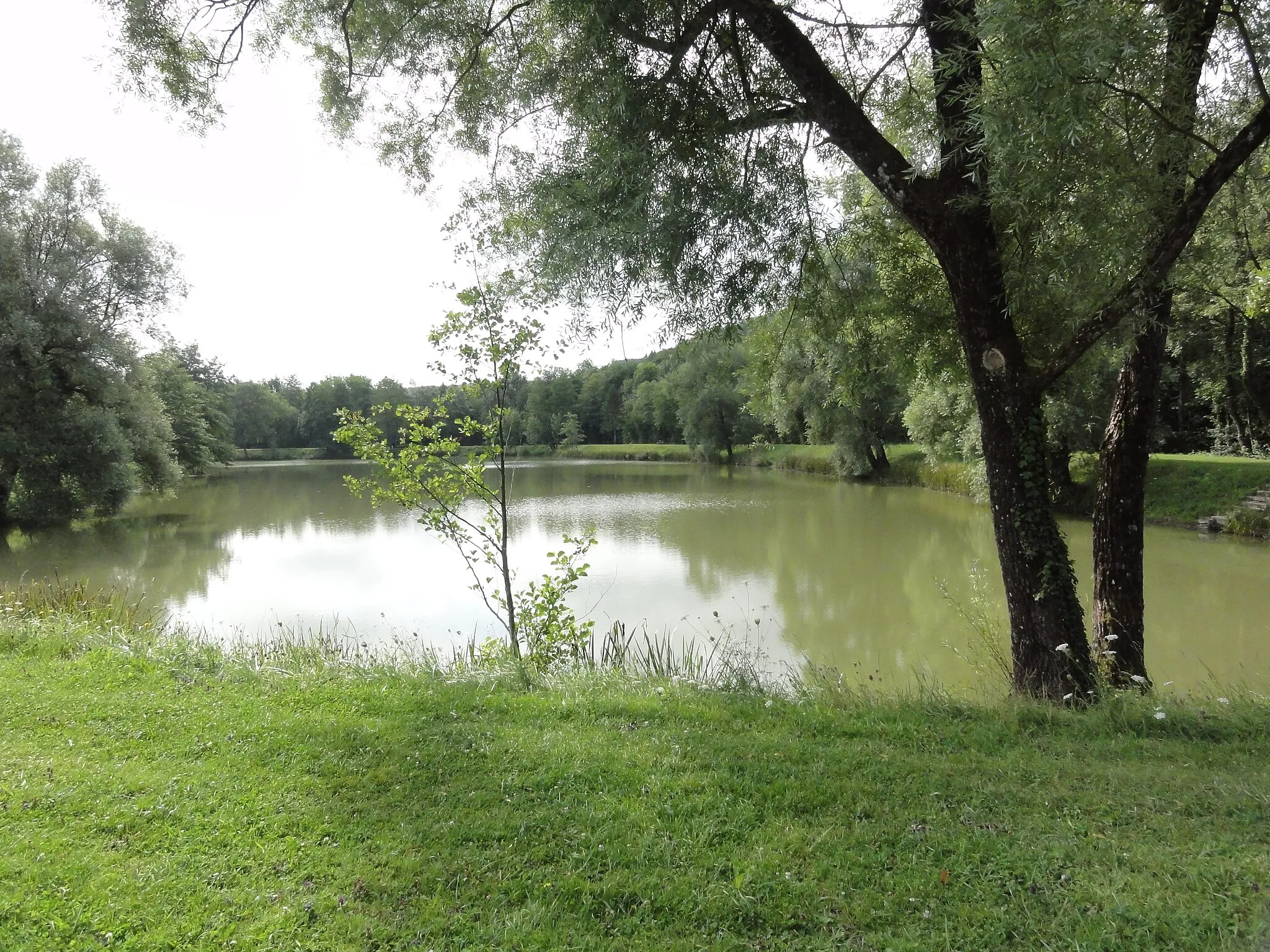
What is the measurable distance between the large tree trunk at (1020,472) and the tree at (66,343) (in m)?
18.9

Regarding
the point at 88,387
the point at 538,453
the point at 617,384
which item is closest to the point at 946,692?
the point at 88,387

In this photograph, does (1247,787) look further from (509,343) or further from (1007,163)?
(509,343)

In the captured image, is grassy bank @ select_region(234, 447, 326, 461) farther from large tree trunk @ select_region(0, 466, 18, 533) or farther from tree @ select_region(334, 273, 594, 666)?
tree @ select_region(334, 273, 594, 666)

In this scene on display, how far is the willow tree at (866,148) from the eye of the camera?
10.7ft

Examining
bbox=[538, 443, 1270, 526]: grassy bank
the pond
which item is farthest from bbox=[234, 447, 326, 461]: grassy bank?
bbox=[538, 443, 1270, 526]: grassy bank

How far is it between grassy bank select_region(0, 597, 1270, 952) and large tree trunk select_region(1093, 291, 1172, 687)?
0.64 m

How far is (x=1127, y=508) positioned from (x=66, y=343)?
20.8 meters

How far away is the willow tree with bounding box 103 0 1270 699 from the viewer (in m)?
3.26

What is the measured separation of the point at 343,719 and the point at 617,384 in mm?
45747

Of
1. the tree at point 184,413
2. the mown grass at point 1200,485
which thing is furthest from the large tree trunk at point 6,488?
the mown grass at point 1200,485

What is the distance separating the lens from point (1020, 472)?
13.9 ft

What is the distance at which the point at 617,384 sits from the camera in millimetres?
48781

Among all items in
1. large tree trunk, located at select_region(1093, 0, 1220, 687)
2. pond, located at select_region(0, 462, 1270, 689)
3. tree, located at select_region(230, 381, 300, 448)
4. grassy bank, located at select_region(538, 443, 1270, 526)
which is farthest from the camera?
tree, located at select_region(230, 381, 300, 448)

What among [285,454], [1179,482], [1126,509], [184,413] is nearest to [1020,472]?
[1126,509]
